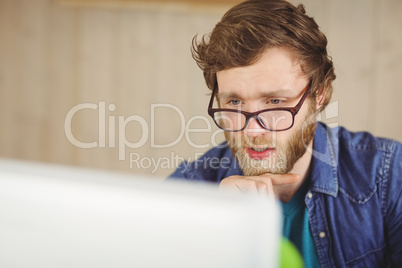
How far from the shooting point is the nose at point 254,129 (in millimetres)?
652

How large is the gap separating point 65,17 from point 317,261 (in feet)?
3.69

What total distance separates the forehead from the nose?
40 millimetres

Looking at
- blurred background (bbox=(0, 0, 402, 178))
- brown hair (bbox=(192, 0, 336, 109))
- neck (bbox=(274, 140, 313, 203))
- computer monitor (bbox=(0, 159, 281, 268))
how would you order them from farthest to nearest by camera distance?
blurred background (bbox=(0, 0, 402, 178))
neck (bbox=(274, 140, 313, 203))
brown hair (bbox=(192, 0, 336, 109))
computer monitor (bbox=(0, 159, 281, 268))

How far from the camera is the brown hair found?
621mm

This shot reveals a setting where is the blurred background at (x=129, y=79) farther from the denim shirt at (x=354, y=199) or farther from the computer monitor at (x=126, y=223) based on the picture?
the computer monitor at (x=126, y=223)

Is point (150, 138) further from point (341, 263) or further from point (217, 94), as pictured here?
point (341, 263)

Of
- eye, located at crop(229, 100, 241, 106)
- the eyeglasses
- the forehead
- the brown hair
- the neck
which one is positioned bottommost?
the neck

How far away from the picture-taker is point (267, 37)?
2.03 feet

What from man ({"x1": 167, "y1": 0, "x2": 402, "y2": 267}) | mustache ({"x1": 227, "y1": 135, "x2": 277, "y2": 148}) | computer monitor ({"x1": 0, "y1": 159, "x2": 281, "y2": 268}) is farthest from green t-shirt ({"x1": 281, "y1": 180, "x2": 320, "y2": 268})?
computer monitor ({"x1": 0, "y1": 159, "x2": 281, "y2": 268})

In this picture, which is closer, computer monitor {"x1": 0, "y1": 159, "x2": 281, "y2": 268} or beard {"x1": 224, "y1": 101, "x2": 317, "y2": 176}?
computer monitor {"x1": 0, "y1": 159, "x2": 281, "y2": 268}

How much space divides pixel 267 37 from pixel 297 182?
26 cm

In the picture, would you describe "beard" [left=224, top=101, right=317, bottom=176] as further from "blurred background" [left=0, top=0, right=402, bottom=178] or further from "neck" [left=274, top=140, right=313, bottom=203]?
"blurred background" [left=0, top=0, right=402, bottom=178]

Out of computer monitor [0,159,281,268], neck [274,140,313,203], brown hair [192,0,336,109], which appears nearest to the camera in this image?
computer monitor [0,159,281,268]

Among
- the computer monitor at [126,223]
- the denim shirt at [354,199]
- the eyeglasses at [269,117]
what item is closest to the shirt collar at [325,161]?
the denim shirt at [354,199]
